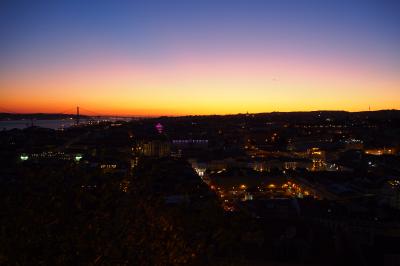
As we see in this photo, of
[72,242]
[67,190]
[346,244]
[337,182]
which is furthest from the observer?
[337,182]

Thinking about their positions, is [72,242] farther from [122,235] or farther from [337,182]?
[337,182]

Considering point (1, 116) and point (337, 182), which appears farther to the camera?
point (1, 116)

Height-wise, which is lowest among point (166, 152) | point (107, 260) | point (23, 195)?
point (166, 152)

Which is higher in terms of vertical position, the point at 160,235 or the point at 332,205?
the point at 160,235

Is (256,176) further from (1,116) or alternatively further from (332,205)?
(1,116)

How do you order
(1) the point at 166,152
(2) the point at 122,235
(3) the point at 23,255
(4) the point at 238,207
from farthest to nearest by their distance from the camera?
1. (1) the point at 166,152
2. (4) the point at 238,207
3. (2) the point at 122,235
4. (3) the point at 23,255

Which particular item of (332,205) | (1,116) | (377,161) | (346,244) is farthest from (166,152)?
(1,116)

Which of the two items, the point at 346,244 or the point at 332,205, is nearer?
the point at 346,244

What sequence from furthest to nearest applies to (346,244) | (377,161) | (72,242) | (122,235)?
1. (377,161)
2. (346,244)
3. (122,235)
4. (72,242)

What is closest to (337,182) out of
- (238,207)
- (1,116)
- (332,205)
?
(332,205)
